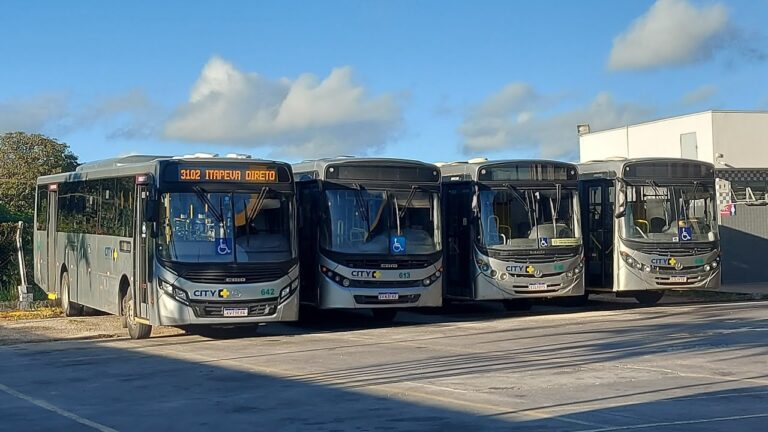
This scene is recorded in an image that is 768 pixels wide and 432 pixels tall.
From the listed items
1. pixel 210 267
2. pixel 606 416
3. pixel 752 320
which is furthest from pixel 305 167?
pixel 606 416

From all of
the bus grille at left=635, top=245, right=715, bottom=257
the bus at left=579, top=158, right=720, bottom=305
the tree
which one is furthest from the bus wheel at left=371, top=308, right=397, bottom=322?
the tree

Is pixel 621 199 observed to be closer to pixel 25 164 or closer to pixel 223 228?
pixel 223 228

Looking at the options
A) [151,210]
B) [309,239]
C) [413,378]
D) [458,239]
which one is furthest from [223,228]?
[413,378]

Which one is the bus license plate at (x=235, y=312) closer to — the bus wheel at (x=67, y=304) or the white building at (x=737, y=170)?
the bus wheel at (x=67, y=304)

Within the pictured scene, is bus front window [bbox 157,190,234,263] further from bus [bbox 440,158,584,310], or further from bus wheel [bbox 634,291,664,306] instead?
bus wheel [bbox 634,291,664,306]

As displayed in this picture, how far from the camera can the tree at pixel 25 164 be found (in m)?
39.8

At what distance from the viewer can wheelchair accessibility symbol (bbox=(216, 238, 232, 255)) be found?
62.0 feet

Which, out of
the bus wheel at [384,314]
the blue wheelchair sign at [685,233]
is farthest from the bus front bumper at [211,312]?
the blue wheelchair sign at [685,233]

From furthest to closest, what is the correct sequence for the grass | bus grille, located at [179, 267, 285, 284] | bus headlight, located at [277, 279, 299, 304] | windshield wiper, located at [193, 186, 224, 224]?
the grass → bus headlight, located at [277, 279, 299, 304] → windshield wiper, located at [193, 186, 224, 224] → bus grille, located at [179, 267, 285, 284]

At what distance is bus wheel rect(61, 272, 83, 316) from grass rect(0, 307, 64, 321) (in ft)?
1.15

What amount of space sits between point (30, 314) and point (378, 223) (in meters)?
9.30

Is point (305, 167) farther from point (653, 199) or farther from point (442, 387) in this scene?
point (442, 387)

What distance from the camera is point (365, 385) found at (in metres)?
13.3

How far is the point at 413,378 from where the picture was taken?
13.8 m
